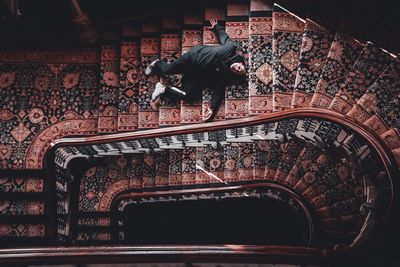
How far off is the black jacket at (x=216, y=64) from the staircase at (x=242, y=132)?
0.38 ft

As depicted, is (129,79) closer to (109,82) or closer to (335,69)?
(109,82)

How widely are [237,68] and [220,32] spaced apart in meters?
0.58

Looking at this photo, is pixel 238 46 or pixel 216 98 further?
pixel 238 46

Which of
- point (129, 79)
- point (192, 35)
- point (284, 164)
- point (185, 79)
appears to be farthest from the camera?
point (284, 164)

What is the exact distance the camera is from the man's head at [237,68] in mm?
4613

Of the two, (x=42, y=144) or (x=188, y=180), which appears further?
(x=188, y=180)

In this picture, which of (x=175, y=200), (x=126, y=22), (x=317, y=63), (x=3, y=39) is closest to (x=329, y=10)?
(x=317, y=63)

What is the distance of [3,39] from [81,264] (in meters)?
4.05

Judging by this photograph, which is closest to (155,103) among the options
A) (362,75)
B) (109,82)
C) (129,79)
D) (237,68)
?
(129,79)

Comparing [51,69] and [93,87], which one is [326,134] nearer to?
[93,87]

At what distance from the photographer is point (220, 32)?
4938 mm

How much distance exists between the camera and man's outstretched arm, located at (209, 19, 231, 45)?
4871 mm

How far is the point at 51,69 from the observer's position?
5645mm

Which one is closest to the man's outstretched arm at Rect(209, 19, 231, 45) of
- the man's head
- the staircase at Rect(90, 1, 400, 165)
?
the staircase at Rect(90, 1, 400, 165)
